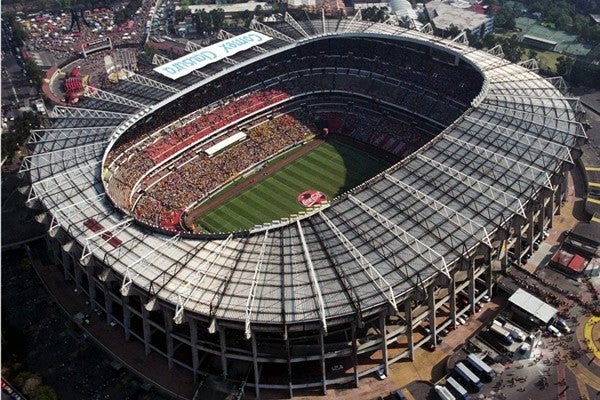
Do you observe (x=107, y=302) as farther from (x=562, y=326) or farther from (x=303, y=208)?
(x=562, y=326)

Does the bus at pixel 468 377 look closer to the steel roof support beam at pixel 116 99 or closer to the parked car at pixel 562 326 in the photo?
the parked car at pixel 562 326

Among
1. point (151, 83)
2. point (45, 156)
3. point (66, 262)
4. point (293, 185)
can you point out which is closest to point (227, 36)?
point (151, 83)

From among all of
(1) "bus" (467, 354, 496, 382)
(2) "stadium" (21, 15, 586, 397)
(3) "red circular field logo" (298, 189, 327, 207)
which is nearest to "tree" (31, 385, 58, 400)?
(2) "stadium" (21, 15, 586, 397)

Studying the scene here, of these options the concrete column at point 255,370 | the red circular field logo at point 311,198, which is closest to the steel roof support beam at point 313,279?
the concrete column at point 255,370

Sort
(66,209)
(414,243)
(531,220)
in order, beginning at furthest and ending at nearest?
(531,220) → (66,209) → (414,243)

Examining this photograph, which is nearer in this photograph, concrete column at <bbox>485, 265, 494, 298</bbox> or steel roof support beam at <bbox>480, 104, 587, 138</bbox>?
concrete column at <bbox>485, 265, 494, 298</bbox>

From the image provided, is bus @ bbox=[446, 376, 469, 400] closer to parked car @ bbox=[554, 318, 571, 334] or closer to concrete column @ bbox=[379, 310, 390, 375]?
concrete column @ bbox=[379, 310, 390, 375]

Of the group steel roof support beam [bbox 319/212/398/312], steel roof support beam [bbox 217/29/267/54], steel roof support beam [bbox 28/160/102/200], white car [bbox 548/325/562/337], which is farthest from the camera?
steel roof support beam [bbox 217/29/267/54]

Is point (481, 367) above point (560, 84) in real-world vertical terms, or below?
below
